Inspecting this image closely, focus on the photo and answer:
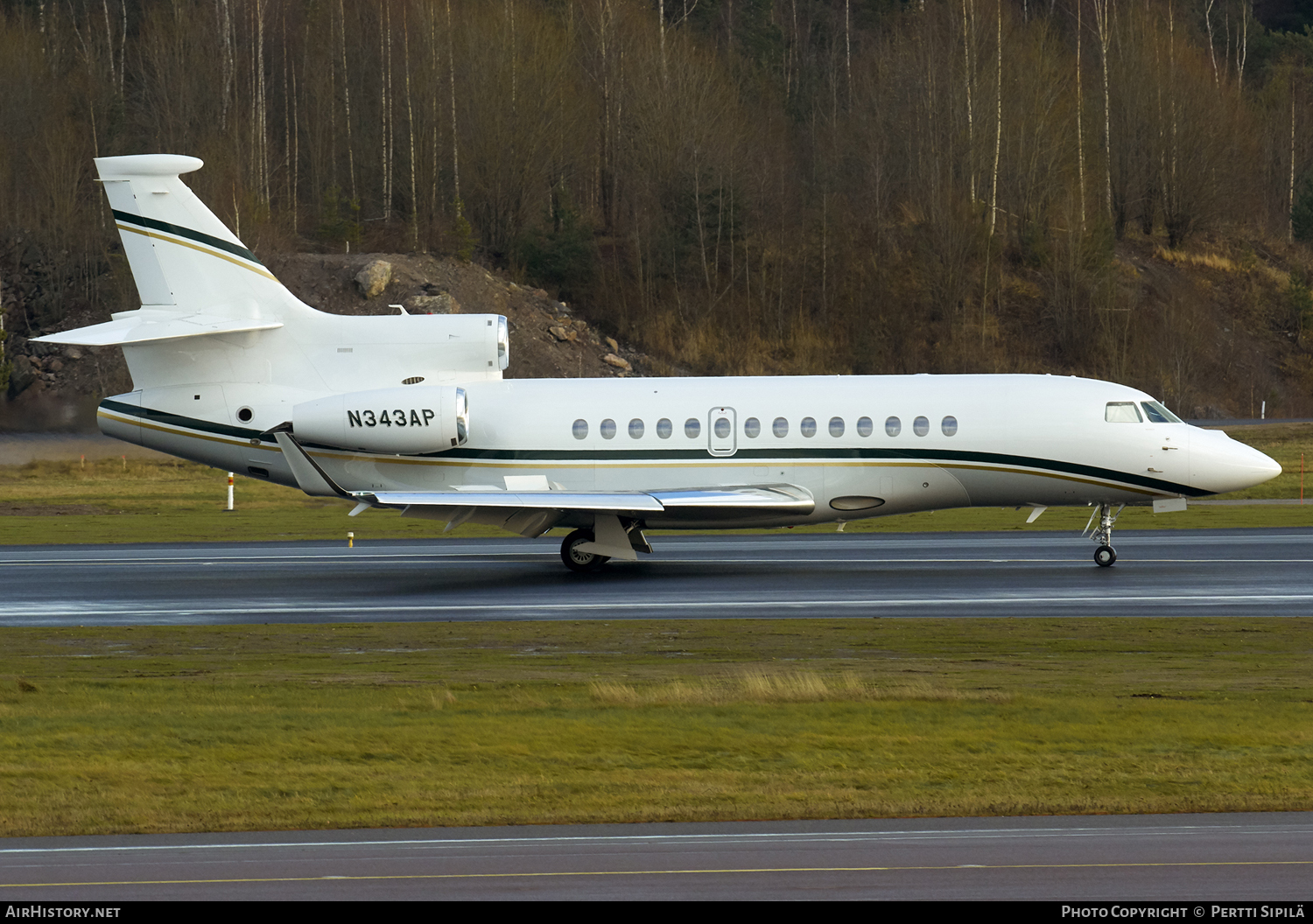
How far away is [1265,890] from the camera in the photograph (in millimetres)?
8227

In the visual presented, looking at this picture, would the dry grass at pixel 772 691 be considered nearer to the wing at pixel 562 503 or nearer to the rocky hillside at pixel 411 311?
the wing at pixel 562 503

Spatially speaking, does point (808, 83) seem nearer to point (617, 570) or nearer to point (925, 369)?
point (925, 369)

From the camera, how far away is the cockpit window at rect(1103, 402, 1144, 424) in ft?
85.4

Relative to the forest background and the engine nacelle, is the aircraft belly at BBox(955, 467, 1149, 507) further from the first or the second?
the forest background

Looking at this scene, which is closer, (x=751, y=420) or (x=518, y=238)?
(x=751, y=420)

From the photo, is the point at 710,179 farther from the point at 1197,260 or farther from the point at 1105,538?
the point at 1105,538

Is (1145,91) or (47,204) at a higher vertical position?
(1145,91)

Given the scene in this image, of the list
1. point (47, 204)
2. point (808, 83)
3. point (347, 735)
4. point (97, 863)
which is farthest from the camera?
point (808, 83)

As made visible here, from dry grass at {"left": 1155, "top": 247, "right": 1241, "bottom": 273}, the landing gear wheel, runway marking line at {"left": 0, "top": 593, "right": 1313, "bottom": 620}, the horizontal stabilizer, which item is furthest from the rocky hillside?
runway marking line at {"left": 0, "top": 593, "right": 1313, "bottom": 620}

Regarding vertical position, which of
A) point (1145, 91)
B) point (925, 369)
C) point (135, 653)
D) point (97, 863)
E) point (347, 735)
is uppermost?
point (1145, 91)

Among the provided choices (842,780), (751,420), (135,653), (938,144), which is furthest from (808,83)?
(842,780)

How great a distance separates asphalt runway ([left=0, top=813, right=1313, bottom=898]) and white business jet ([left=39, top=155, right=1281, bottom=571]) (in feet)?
48.4
